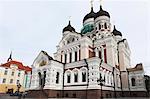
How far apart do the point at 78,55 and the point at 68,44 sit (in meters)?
3.55

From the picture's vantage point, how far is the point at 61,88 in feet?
65.5

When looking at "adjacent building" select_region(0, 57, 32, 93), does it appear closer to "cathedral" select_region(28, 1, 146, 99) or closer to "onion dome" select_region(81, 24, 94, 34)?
"cathedral" select_region(28, 1, 146, 99)

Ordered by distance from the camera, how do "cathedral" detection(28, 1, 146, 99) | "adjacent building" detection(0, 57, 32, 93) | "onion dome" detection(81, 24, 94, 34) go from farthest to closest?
"adjacent building" detection(0, 57, 32, 93) < "onion dome" detection(81, 24, 94, 34) < "cathedral" detection(28, 1, 146, 99)

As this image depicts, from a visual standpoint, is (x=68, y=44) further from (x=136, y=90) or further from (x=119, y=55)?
(x=136, y=90)

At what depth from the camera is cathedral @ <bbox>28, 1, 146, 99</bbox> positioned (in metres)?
17.9

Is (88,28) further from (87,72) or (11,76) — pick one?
(11,76)

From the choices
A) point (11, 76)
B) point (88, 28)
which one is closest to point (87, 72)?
point (88, 28)

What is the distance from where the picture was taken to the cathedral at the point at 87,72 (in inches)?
703

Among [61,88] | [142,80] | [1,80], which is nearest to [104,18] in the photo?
[142,80]

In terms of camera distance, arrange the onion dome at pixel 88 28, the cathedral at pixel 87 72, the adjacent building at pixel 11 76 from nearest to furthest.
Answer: the cathedral at pixel 87 72
the onion dome at pixel 88 28
the adjacent building at pixel 11 76

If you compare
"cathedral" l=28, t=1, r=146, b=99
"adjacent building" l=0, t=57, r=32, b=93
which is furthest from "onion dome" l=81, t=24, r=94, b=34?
"adjacent building" l=0, t=57, r=32, b=93

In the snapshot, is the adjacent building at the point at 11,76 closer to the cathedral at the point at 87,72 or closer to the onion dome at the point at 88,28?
the cathedral at the point at 87,72

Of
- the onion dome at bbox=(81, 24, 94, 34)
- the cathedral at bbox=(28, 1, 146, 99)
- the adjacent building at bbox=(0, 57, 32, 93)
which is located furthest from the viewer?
the adjacent building at bbox=(0, 57, 32, 93)

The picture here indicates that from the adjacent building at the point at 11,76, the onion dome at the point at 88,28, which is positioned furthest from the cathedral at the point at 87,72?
the adjacent building at the point at 11,76
